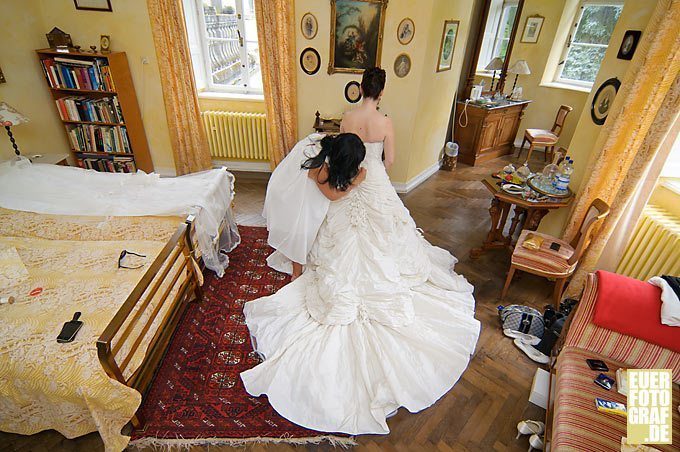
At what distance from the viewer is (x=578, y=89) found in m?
6.06

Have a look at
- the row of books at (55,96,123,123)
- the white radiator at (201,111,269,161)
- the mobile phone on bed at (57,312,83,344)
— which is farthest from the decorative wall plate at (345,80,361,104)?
the mobile phone on bed at (57,312,83,344)

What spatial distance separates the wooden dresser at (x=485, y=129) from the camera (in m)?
5.55

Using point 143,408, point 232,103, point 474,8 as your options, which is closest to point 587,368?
point 143,408

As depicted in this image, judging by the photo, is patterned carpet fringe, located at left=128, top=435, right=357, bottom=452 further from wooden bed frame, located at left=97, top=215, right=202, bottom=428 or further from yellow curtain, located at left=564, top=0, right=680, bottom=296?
yellow curtain, located at left=564, top=0, right=680, bottom=296

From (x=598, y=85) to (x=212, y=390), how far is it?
12.5 feet

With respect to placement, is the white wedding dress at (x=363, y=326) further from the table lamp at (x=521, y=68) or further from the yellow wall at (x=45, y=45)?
the table lamp at (x=521, y=68)

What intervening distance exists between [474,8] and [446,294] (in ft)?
14.5

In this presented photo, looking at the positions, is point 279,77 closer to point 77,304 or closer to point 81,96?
point 81,96

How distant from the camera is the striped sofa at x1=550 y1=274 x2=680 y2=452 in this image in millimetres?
1629

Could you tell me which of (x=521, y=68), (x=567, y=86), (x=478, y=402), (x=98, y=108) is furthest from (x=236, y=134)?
(x=567, y=86)

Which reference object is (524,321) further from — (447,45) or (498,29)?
(498,29)

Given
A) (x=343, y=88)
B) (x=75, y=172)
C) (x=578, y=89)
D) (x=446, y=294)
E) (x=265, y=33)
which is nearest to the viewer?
(x=446, y=294)

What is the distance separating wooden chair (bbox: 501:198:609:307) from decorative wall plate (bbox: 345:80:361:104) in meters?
2.58

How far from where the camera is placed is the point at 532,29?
616cm
